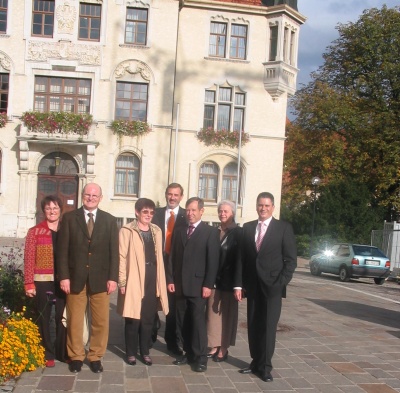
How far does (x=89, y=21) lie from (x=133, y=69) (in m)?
3.12

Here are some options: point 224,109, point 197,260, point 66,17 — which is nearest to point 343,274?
point 224,109

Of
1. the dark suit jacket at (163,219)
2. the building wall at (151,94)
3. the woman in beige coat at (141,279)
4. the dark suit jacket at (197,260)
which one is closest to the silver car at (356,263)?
the building wall at (151,94)

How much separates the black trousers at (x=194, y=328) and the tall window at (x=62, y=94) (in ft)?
76.6

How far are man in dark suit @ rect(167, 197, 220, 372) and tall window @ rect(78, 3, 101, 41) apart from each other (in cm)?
2416

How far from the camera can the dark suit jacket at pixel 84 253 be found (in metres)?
6.21

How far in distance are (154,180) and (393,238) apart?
11.6 m

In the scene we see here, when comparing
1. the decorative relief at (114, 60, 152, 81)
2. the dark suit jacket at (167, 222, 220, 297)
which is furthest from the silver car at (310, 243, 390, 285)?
the dark suit jacket at (167, 222, 220, 297)

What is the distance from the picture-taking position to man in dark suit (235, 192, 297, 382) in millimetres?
6434

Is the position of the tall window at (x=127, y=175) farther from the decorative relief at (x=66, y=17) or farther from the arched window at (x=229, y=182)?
the decorative relief at (x=66, y=17)

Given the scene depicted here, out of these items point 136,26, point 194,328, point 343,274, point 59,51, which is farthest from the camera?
point 136,26

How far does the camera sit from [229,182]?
30.9 meters

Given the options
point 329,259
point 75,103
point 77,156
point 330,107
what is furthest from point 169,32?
point 329,259

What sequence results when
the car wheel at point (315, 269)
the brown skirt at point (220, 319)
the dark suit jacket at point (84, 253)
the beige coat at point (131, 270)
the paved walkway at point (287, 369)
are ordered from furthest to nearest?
the car wheel at point (315, 269), the brown skirt at point (220, 319), the beige coat at point (131, 270), the dark suit jacket at point (84, 253), the paved walkway at point (287, 369)

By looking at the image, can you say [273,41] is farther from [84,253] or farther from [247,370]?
[84,253]
